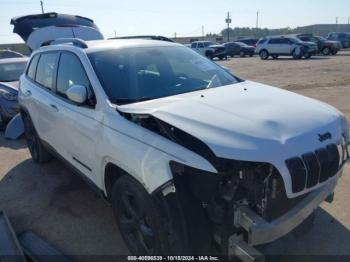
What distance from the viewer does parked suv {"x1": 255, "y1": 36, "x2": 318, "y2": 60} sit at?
26703 mm

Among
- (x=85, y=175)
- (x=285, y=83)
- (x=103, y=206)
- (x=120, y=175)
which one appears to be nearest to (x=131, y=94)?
(x=120, y=175)

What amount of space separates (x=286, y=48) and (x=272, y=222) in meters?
27.3

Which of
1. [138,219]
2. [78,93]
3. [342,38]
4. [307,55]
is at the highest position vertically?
[78,93]

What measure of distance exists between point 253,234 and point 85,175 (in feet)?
6.73

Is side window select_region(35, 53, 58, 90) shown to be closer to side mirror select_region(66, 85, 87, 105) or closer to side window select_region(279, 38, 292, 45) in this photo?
side mirror select_region(66, 85, 87, 105)

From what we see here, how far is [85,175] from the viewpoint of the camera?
3.71 m

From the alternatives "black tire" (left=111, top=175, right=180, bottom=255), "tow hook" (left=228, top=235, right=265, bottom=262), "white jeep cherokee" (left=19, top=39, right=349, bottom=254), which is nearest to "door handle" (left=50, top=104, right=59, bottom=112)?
"white jeep cherokee" (left=19, top=39, right=349, bottom=254)

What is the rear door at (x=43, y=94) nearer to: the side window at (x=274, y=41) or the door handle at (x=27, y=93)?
the door handle at (x=27, y=93)

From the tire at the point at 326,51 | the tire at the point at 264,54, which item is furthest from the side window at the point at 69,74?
the tire at the point at 326,51

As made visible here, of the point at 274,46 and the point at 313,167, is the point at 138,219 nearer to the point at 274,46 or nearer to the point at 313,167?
the point at 313,167

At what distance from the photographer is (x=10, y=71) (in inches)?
353

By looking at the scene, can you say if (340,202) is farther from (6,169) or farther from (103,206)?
(6,169)

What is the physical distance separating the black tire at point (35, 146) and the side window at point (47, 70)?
875mm

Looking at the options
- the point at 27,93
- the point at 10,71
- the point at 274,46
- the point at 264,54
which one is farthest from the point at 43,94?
the point at 264,54
